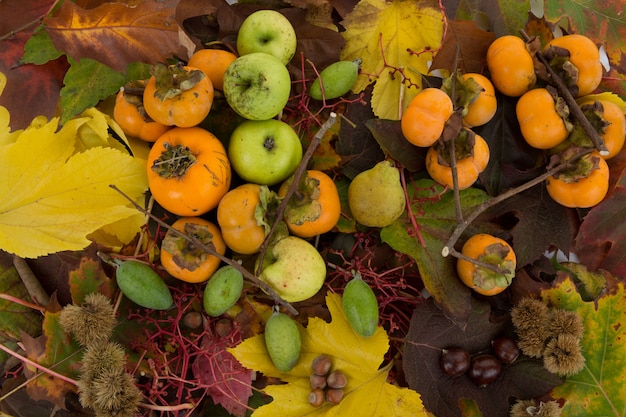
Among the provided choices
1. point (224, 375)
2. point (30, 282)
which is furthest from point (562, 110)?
point (30, 282)

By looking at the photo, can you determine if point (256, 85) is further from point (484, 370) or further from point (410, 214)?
point (484, 370)

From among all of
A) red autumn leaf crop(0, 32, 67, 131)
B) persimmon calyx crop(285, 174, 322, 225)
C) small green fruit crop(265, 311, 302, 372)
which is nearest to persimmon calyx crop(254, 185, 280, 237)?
persimmon calyx crop(285, 174, 322, 225)

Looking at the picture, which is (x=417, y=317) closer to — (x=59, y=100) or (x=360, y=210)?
(x=360, y=210)

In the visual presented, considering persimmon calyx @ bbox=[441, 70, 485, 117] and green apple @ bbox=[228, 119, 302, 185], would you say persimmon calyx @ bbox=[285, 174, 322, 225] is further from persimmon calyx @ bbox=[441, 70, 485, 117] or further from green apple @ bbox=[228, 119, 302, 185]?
persimmon calyx @ bbox=[441, 70, 485, 117]

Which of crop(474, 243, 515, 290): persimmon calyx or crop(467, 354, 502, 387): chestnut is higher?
crop(474, 243, 515, 290): persimmon calyx

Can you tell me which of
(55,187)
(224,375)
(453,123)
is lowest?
(224,375)

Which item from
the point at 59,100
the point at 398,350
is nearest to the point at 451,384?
the point at 398,350

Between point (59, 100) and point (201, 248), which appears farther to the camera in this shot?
point (59, 100)
